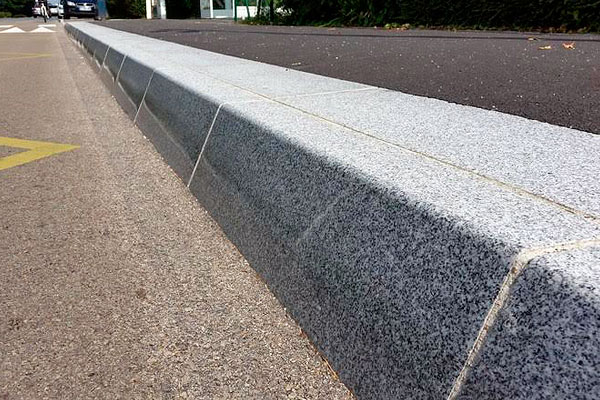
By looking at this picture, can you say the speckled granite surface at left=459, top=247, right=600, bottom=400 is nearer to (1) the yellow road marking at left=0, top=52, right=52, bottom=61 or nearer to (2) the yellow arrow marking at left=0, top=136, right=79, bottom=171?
(2) the yellow arrow marking at left=0, top=136, right=79, bottom=171

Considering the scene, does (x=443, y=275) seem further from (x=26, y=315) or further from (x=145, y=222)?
(x=145, y=222)

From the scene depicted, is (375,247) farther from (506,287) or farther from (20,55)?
(20,55)

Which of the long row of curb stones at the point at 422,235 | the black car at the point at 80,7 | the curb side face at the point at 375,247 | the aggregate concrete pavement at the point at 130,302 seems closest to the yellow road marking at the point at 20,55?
the aggregate concrete pavement at the point at 130,302

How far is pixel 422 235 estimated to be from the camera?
4.17 ft

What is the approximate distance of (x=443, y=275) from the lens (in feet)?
3.92

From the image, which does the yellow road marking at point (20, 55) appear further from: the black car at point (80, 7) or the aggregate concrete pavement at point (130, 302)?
the black car at point (80, 7)

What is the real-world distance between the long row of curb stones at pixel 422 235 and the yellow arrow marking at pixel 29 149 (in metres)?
1.72

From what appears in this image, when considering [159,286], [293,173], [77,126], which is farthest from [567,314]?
[77,126]

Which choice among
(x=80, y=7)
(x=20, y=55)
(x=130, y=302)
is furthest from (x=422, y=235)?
(x=80, y=7)

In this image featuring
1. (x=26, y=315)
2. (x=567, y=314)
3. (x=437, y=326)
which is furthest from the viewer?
(x=26, y=315)

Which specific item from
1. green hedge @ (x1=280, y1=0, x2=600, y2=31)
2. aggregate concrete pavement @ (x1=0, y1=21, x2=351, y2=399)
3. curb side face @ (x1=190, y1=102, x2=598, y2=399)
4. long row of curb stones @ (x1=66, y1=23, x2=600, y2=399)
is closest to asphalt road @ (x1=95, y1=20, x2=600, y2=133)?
long row of curb stones @ (x1=66, y1=23, x2=600, y2=399)

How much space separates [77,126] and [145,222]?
266 cm

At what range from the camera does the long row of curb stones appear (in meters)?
0.98

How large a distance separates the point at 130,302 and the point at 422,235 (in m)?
1.18
